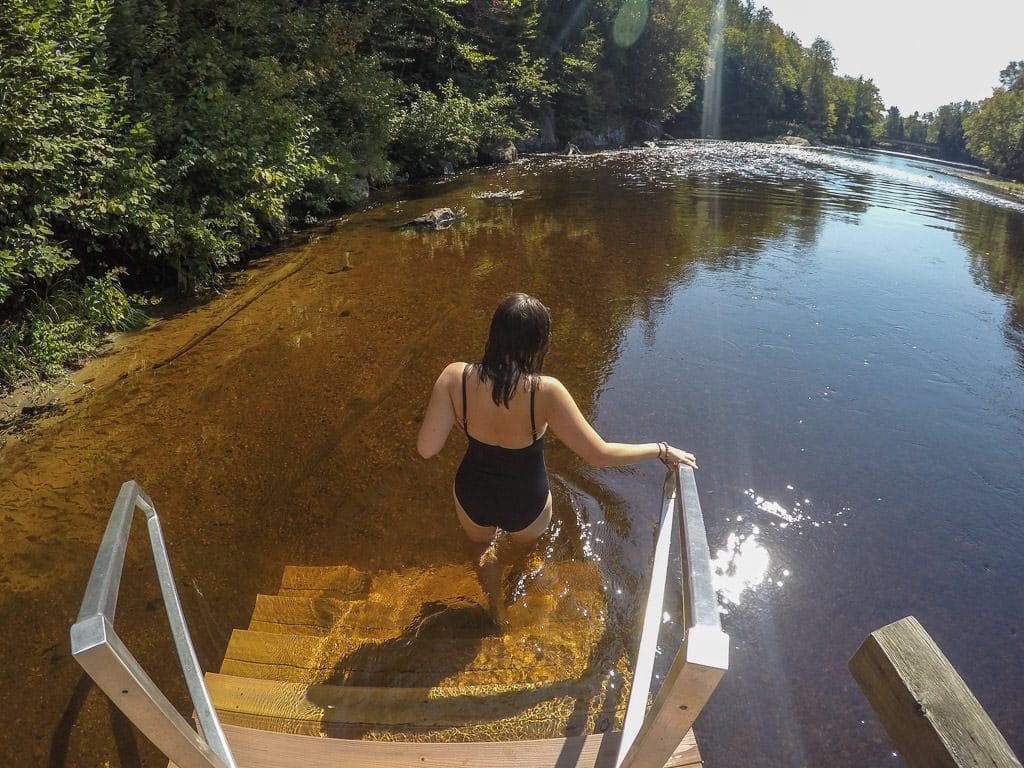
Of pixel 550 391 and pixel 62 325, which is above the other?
pixel 550 391

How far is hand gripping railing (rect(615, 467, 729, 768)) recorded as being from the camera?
1.15m

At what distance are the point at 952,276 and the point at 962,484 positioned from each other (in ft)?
24.8

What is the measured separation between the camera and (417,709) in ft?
7.57

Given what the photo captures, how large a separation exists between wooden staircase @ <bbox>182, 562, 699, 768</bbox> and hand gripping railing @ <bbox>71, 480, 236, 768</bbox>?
1.93ft

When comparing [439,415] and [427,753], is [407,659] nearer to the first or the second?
[427,753]

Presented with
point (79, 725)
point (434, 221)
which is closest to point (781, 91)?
point (434, 221)

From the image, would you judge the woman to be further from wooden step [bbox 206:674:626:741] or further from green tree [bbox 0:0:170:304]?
green tree [bbox 0:0:170:304]

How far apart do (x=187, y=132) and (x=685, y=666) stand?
29.9 ft

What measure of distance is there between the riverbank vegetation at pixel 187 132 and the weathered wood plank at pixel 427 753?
4677 mm

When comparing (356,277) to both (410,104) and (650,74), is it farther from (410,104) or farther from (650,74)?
(650,74)

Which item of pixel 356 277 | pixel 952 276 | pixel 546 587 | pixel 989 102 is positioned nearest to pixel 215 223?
pixel 356 277

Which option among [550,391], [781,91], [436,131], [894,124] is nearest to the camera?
[550,391]

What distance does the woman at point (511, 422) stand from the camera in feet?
7.77

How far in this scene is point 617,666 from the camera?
108 inches
